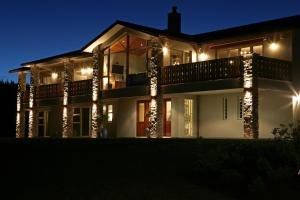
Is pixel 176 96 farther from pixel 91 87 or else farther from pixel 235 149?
pixel 235 149

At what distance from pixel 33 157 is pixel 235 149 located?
17.8 feet

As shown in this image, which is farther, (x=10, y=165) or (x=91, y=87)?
(x=91, y=87)

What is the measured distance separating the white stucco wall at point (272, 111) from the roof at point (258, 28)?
298 centimetres

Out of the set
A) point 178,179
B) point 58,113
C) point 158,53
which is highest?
point 158,53

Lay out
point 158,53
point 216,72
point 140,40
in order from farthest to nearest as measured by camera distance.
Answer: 1. point 140,40
2. point 158,53
3. point 216,72

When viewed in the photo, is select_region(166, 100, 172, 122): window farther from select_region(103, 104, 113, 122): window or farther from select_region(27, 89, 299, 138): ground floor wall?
select_region(103, 104, 113, 122): window

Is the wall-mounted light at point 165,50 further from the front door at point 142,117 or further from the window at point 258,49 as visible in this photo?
the window at point 258,49

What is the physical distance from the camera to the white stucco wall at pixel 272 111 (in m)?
21.8

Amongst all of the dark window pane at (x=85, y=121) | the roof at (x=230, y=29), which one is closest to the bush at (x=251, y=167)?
the roof at (x=230, y=29)

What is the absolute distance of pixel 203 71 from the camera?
22188 millimetres

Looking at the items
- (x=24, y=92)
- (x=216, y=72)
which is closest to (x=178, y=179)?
(x=216, y=72)

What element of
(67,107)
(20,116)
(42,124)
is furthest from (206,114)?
(20,116)

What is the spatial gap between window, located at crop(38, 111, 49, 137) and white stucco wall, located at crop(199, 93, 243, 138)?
14.3 metres

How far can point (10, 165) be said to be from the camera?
12031 millimetres
